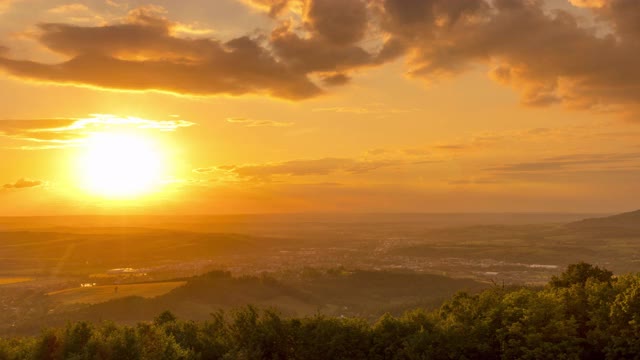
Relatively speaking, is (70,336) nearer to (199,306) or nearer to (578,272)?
(578,272)

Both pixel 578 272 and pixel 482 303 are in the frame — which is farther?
pixel 578 272

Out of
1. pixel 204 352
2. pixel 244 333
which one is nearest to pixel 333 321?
pixel 244 333

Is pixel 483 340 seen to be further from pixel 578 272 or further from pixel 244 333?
pixel 578 272

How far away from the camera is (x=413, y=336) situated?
175 feet

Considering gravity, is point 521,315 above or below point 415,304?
above

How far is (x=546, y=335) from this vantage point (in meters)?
51.3

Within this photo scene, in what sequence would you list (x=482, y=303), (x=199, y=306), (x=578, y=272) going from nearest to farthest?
1. (x=482, y=303)
2. (x=578, y=272)
3. (x=199, y=306)

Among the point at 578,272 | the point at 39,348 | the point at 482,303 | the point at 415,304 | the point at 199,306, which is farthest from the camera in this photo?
the point at 199,306

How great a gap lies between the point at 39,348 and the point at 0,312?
15554 centimetres

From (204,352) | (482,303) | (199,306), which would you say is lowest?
(199,306)

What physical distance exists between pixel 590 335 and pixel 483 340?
1008 cm

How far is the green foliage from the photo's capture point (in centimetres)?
5012

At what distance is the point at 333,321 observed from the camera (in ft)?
189

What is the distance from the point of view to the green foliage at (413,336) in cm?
5012
